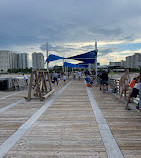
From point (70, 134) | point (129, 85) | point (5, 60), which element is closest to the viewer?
point (70, 134)

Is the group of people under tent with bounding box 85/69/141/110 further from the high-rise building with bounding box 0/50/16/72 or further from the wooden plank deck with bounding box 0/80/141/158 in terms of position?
the high-rise building with bounding box 0/50/16/72

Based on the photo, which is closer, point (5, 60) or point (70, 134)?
point (70, 134)

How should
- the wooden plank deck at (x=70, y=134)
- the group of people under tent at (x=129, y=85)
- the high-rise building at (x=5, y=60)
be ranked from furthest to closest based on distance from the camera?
1. the high-rise building at (x=5, y=60)
2. the group of people under tent at (x=129, y=85)
3. the wooden plank deck at (x=70, y=134)

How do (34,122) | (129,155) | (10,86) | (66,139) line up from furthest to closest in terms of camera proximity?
(10,86) → (34,122) → (66,139) → (129,155)

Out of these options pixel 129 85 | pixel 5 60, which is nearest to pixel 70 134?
pixel 129 85

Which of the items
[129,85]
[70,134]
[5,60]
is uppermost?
[5,60]

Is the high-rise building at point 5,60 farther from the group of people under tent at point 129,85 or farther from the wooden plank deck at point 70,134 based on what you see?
the wooden plank deck at point 70,134

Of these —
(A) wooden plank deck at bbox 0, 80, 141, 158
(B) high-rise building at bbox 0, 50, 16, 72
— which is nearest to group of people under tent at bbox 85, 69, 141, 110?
(A) wooden plank deck at bbox 0, 80, 141, 158

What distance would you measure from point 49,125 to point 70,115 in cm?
120

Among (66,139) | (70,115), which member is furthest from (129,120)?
(66,139)

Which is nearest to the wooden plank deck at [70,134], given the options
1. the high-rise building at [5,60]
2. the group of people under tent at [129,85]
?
the group of people under tent at [129,85]

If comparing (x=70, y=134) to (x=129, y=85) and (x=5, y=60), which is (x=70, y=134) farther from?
(x=5, y=60)

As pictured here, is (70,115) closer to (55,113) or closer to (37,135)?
(55,113)

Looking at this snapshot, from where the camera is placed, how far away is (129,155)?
2.99m
